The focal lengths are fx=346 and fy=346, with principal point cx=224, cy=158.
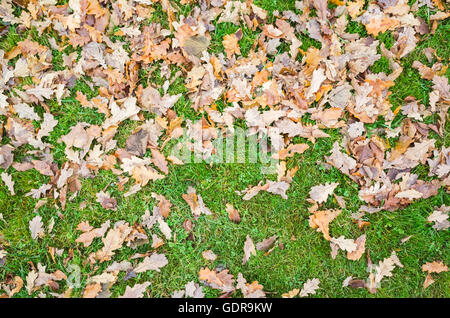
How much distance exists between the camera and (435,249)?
9.98ft

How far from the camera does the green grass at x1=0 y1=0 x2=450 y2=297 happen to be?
3.04 meters

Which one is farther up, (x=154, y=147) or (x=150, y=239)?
(x=154, y=147)

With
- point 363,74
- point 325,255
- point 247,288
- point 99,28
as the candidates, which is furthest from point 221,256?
point 99,28

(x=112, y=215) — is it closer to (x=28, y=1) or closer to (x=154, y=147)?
(x=154, y=147)

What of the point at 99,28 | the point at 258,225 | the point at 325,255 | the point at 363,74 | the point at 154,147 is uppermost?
the point at 99,28

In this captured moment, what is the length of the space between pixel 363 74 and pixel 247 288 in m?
2.22

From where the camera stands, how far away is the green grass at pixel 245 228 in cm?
304

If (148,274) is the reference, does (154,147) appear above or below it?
above

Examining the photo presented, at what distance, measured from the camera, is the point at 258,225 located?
313cm

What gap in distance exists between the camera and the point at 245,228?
3.14 metres

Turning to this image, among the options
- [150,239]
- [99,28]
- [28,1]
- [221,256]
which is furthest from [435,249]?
[28,1]

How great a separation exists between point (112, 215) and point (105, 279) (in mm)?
553

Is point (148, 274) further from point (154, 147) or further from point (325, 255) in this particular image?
point (325, 255)

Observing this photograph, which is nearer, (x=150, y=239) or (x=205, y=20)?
(x=150, y=239)
